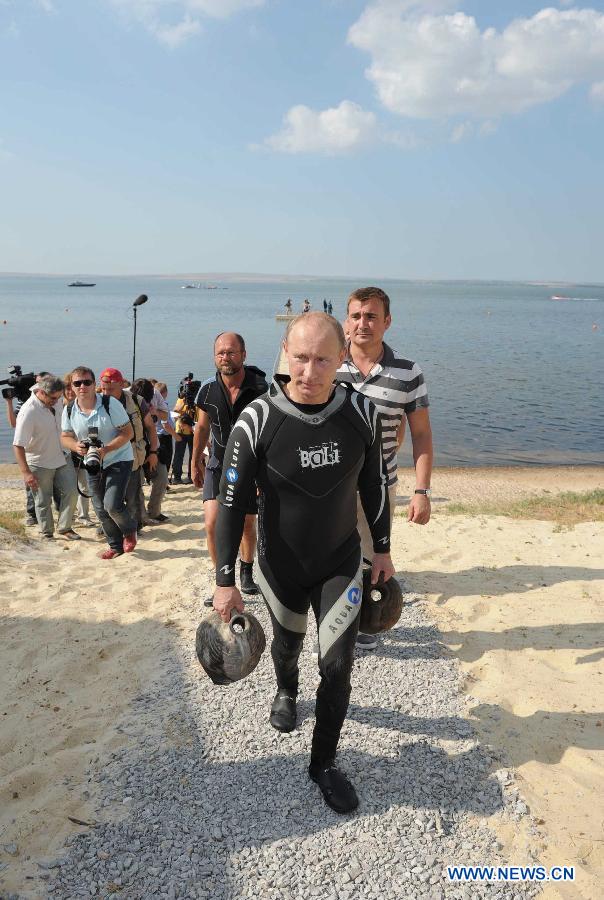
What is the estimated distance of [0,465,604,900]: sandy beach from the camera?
304 cm

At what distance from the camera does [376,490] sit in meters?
3.29

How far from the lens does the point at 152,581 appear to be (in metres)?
6.41

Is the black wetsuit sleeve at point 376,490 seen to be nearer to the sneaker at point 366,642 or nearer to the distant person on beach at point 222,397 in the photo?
the sneaker at point 366,642

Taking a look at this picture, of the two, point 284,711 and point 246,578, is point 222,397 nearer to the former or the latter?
point 246,578

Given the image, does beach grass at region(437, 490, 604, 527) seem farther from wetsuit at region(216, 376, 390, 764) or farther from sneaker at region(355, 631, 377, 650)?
wetsuit at region(216, 376, 390, 764)

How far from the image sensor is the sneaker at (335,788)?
301cm

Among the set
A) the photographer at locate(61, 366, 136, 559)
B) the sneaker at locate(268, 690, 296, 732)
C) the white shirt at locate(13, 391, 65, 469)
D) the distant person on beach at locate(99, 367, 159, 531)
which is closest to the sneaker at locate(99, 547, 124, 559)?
the photographer at locate(61, 366, 136, 559)

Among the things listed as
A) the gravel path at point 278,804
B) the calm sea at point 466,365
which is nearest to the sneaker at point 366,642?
the gravel path at point 278,804

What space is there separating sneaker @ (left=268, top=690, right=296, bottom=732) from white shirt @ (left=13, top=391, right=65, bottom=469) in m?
5.39

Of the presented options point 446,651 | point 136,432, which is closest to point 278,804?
point 446,651

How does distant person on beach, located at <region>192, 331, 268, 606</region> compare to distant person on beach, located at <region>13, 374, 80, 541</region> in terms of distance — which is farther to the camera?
distant person on beach, located at <region>13, 374, 80, 541</region>

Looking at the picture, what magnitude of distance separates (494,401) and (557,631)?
25508 mm

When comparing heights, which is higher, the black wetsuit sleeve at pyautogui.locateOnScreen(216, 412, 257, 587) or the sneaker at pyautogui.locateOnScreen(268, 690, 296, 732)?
the black wetsuit sleeve at pyautogui.locateOnScreen(216, 412, 257, 587)

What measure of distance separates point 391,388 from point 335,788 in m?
2.38
